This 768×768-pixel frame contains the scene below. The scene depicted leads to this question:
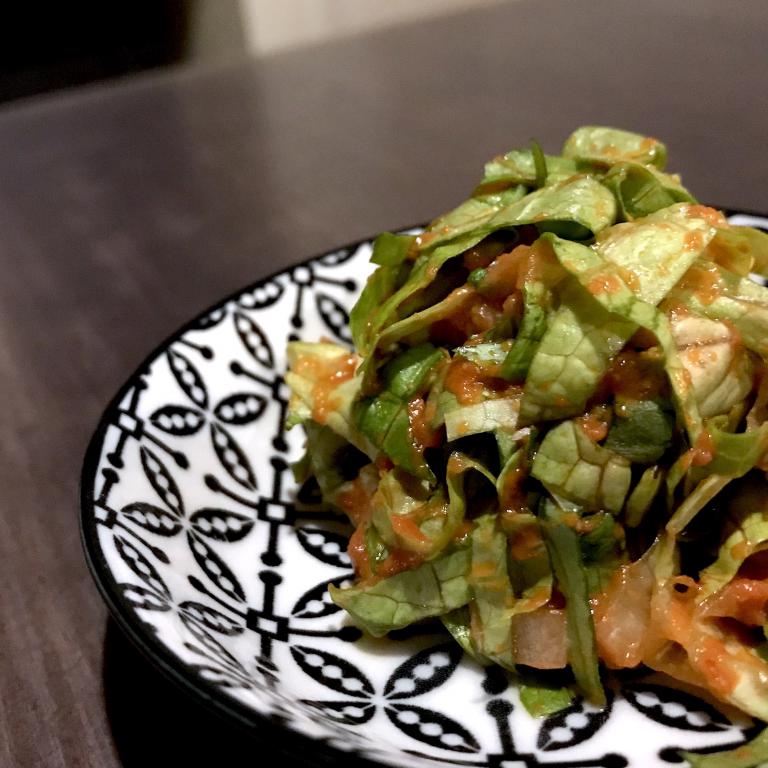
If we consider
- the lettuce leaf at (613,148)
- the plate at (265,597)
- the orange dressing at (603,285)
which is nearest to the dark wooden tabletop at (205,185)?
the plate at (265,597)

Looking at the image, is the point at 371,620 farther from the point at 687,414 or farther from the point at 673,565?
the point at 687,414

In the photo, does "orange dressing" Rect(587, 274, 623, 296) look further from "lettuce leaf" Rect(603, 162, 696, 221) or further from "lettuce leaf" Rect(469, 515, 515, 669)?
"lettuce leaf" Rect(469, 515, 515, 669)

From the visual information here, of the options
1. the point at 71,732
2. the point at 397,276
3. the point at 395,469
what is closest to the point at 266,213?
the point at 397,276

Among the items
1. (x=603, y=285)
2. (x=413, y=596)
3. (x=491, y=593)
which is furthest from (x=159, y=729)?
(x=603, y=285)

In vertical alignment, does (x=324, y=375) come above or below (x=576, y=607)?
above

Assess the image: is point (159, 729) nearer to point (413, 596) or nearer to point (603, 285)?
point (413, 596)

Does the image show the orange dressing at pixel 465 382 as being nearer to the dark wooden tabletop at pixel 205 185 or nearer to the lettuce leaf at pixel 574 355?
the lettuce leaf at pixel 574 355
